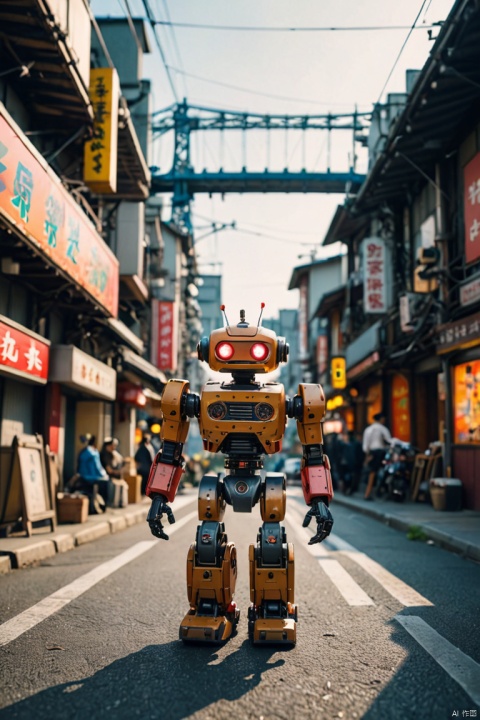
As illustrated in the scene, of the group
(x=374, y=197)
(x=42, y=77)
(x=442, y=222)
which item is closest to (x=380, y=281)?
(x=374, y=197)

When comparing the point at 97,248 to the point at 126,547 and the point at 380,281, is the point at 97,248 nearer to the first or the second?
the point at 126,547

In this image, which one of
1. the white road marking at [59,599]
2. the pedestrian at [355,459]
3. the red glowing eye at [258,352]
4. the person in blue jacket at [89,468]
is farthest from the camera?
the pedestrian at [355,459]

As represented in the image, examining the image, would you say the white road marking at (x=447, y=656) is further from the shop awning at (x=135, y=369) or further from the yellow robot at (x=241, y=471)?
the shop awning at (x=135, y=369)

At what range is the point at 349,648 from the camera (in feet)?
13.3

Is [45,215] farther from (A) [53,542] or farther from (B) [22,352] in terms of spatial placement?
(A) [53,542]

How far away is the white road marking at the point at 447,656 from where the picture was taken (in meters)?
3.37

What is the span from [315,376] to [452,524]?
104 feet

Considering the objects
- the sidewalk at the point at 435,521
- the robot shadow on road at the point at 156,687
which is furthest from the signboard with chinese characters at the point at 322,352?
the robot shadow on road at the point at 156,687

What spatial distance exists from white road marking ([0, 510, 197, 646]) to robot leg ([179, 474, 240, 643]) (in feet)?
Result: 3.81

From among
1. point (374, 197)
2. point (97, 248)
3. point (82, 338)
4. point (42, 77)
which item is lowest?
point (82, 338)

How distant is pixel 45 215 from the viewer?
9820 mm

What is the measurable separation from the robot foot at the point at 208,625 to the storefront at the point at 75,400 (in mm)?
8473

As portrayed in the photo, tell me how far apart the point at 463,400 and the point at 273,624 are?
10221 mm

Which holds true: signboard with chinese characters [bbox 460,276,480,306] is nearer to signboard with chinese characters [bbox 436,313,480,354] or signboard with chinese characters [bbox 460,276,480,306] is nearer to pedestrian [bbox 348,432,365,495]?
signboard with chinese characters [bbox 436,313,480,354]
